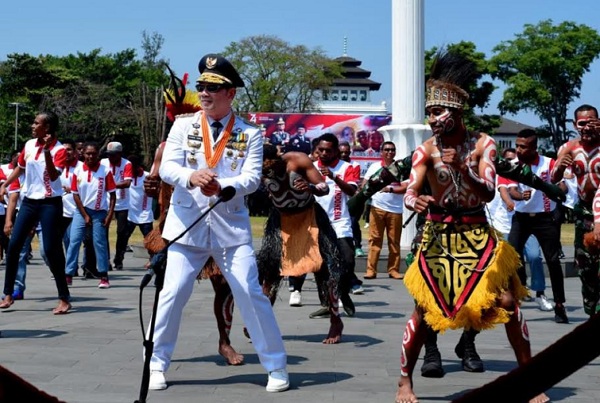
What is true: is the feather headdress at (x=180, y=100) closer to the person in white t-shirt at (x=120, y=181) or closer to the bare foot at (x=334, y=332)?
the bare foot at (x=334, y=332)

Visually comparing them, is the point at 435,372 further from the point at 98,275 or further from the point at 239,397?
the point at 98,275

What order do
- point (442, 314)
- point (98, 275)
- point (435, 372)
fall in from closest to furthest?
point (442, 314)
point (435, 372)
point (98, 275)

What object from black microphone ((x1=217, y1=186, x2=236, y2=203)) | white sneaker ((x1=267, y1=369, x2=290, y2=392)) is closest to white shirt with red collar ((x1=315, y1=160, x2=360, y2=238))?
white sneaker ((x1=267, y1=369, x2=290, y2=392))

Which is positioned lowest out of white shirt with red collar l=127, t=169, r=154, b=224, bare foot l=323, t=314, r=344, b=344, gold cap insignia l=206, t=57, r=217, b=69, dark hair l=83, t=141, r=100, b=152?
bare foot l=323, t=314, r=344, b=344

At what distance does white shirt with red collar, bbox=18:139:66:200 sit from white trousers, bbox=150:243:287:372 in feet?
13.9

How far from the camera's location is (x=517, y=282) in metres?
Result: 6.34

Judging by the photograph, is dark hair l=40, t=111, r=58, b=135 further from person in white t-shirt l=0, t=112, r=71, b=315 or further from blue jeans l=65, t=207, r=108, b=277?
blue jeans l=65, t=207, r=108, b=277

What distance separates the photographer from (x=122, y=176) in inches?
672

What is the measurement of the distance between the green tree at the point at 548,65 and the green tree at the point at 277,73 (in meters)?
16.9

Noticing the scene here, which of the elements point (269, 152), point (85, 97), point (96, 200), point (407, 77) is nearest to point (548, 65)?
point (85, 97)

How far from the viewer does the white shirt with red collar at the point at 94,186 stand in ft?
49.1

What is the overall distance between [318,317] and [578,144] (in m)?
3.86

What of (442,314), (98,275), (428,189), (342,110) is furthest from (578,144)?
(342,110)

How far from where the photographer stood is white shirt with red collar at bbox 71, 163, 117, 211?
1496 centimetres
